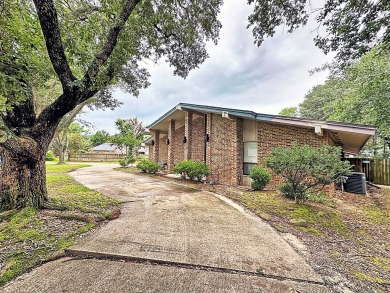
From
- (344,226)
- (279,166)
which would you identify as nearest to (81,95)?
(279,166)

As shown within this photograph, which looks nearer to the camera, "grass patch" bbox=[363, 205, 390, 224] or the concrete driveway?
the concrete driveway

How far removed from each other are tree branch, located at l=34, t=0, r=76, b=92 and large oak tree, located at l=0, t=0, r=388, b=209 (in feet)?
0.04

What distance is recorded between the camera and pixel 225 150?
8.82m

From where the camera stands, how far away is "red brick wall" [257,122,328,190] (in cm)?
676

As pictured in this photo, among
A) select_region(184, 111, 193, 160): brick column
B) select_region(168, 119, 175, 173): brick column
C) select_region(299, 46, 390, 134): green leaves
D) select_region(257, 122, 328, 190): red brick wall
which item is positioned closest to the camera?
select_region(257, 122, 328, 190): red brick wall

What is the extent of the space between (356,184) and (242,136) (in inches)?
216

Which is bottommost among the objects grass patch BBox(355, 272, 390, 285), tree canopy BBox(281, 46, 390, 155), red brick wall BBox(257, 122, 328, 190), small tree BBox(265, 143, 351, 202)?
grass patch BBox(355, 272, 390, 285)

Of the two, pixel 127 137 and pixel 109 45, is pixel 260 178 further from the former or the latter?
pixel 127 137

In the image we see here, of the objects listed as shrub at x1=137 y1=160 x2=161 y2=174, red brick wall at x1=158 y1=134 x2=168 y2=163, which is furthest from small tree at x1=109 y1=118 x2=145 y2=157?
shrub at x1=137 y1=160 x2=161 y2=174

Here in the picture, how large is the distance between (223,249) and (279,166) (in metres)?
3.05

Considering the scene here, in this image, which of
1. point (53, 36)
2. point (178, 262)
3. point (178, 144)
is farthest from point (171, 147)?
point (178, 262)

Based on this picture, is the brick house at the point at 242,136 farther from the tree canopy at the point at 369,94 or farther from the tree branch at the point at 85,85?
the tree branch at the point at 85,85

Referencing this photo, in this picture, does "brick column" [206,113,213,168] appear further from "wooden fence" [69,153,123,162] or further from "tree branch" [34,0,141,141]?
"wooden fence" [69,153,123,162]

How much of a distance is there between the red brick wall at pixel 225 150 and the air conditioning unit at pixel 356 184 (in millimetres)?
4936
